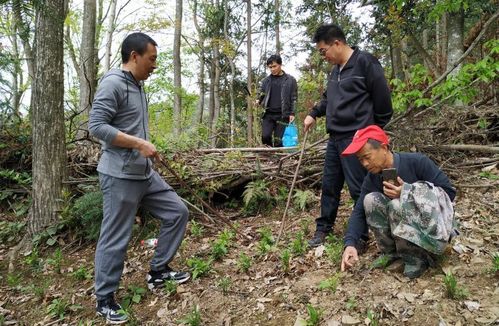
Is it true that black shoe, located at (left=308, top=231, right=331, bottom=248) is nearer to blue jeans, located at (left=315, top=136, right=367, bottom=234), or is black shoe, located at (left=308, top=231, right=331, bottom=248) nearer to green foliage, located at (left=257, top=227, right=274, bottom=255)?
blue jeans, located at (left=315, top=136, right=367, bottom=234)

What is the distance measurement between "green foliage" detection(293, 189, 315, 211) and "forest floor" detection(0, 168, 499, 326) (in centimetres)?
27

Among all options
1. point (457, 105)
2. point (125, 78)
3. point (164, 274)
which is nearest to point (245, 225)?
point (164, 274)

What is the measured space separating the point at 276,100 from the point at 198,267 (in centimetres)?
426

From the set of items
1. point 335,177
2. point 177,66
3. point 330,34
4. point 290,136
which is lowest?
point 335,177

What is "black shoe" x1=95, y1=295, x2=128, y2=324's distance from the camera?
10.2 feet

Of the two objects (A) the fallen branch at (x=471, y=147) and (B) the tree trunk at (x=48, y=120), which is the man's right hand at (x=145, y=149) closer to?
(B) the tree trunk at (x=48, y=120)

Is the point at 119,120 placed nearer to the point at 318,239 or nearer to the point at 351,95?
the point at 351,95

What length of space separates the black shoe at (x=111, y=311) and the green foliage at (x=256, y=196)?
7.71ft

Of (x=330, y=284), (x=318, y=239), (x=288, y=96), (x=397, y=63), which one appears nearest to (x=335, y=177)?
(x=318, y=239)

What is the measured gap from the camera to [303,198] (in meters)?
5.02

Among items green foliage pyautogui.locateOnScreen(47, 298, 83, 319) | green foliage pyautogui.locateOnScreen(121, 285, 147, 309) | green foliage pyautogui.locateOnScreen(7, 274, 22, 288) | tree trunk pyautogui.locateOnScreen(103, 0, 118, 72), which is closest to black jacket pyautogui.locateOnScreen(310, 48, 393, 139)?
Answer: green foliage pyautogui.locateOnScreen(121, 285, 147, 309)

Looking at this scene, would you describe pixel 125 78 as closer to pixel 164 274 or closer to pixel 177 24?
pixel 164 274

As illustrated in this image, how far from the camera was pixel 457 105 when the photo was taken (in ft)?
20.7

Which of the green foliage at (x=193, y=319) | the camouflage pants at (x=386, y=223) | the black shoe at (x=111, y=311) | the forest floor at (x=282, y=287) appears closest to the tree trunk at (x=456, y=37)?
the forest floor at (x=282, y=287)
